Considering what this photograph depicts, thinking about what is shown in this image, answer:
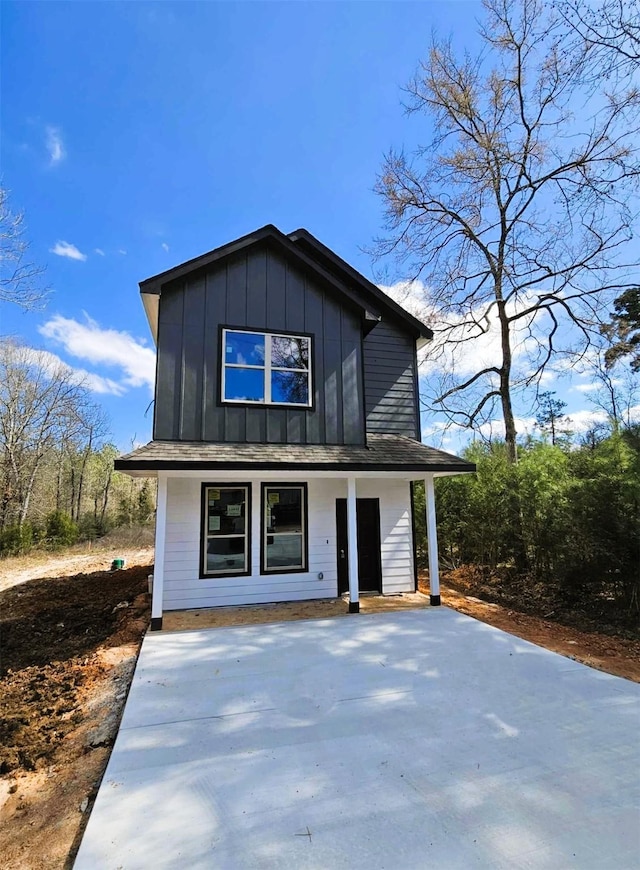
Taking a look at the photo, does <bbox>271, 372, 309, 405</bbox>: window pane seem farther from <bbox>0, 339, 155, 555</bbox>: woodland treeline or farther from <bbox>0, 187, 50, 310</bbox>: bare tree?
<bbox>0, 339, 155, 555</bbox>: woodland treeline

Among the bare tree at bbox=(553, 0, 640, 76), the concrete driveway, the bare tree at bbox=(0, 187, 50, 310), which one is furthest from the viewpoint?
the bare tree at bbox=(0, 187, 50, 310)

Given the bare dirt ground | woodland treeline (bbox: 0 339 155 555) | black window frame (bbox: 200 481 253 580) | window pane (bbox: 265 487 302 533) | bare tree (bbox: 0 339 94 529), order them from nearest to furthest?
the bare dirt ground → black window frame (bbox: 200 481 253 580) → window pane (bbox: 265 487 302 533) → woodland treeline (bbox: 0 339 155 555) → bare tree (bbox: 0 339 94 529)

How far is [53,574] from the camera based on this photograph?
1279 cm

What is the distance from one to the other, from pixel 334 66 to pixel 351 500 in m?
9.60

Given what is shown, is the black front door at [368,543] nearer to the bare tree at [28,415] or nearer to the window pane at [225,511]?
the window pane at [225,511]

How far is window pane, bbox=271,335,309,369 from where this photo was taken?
26.3 feet

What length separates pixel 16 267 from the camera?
29.4 ft

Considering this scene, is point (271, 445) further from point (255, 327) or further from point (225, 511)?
point (255, 327)

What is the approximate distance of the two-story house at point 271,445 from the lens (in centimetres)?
727

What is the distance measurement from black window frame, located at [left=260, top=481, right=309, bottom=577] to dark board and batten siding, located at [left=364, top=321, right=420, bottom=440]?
2124 mm

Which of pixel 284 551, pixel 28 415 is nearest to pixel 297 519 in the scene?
pixel 284 551

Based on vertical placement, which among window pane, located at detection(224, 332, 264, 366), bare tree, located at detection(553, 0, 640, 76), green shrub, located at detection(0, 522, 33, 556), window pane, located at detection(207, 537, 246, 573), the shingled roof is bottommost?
green shrub, located at detection(0, 522, 33, 556)

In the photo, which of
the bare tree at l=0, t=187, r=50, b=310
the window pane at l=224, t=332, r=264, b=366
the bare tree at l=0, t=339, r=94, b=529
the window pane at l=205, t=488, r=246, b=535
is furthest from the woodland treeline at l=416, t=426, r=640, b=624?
the bare tree at l=0, t=339, r=94, b=529

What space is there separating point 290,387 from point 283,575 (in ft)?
11.6
